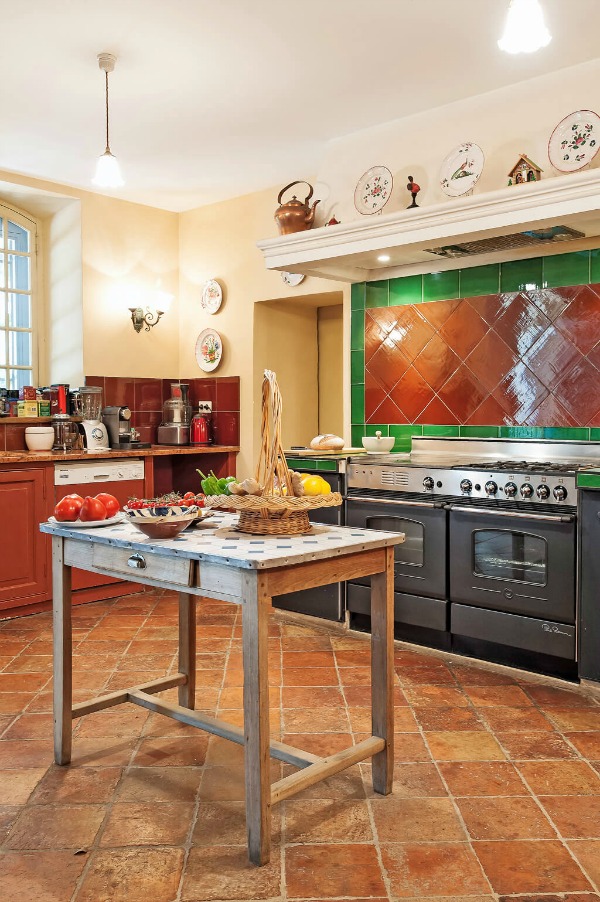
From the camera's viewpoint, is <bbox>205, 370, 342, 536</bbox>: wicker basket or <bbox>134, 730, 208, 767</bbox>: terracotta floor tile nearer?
<bbox>205, 370, 342, 536</bbox>: wicker basket

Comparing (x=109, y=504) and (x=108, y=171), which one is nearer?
(x=109, y=504)

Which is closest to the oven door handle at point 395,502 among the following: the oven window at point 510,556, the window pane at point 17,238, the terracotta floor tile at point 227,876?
the oven window at point 510,556

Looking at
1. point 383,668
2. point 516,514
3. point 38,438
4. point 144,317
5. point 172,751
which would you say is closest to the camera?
point 383,668

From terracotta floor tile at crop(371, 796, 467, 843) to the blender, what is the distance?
359cm

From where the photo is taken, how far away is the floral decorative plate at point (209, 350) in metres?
6.37

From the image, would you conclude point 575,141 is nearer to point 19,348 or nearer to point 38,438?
point 38,438

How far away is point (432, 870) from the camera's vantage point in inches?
83.4

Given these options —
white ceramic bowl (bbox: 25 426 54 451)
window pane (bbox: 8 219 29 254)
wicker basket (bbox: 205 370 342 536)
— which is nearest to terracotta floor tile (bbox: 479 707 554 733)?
wicker basket (bbox: 205 370 342 536)

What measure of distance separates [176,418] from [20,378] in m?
1.25

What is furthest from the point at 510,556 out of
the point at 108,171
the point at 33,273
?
the point at 33,273

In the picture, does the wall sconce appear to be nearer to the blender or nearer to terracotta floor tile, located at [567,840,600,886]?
the blender

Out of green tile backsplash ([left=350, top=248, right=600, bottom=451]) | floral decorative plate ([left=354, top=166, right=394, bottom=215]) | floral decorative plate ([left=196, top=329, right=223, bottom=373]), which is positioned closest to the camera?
green tile backsplash ([left=350, top=248, right=600, bottom=451])

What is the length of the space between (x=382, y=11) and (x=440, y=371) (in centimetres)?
207

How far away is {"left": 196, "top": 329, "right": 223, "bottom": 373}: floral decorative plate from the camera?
20.9 ft
